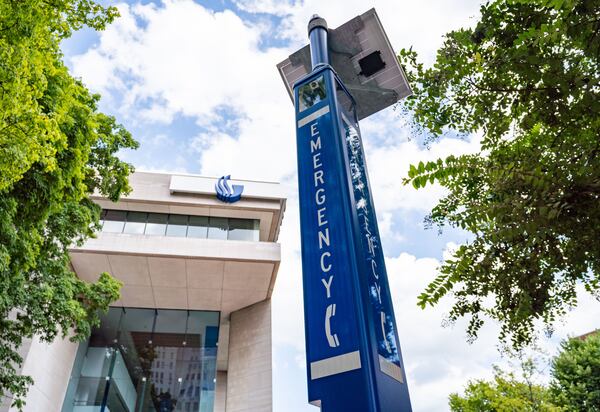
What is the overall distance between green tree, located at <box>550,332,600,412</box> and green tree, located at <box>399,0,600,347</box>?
1862 centimetres

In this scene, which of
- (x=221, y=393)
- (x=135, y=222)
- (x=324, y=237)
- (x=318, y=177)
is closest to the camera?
(x=324, y=237)

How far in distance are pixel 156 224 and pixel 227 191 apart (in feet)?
11.0

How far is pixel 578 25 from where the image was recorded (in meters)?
2.26

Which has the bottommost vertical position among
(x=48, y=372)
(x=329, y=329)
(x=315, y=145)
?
(x=329, y=329)

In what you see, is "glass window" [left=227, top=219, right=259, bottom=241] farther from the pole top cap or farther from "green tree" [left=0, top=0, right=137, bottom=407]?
the pole top cap

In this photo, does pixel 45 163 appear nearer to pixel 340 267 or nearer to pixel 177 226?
pixel 340 267

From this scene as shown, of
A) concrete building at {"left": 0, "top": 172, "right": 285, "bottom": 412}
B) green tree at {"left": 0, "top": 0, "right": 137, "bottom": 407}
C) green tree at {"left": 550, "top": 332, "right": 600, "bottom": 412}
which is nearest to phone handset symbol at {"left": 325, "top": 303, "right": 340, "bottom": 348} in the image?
green tree at {"left": 0, "top": 0, "right": 137, "bottom": 407}

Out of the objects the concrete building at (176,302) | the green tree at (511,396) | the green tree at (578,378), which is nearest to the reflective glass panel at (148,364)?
the concrete building at (176,302)

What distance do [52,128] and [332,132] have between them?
3201mm

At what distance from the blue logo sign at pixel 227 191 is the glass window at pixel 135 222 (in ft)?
11.2

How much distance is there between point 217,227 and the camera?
1803 cm

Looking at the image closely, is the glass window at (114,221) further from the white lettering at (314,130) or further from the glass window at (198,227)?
the white lettering at (314,130)

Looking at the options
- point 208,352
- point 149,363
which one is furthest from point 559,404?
point 149,363

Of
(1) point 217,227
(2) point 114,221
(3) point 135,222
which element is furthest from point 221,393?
(2) point 114,221
